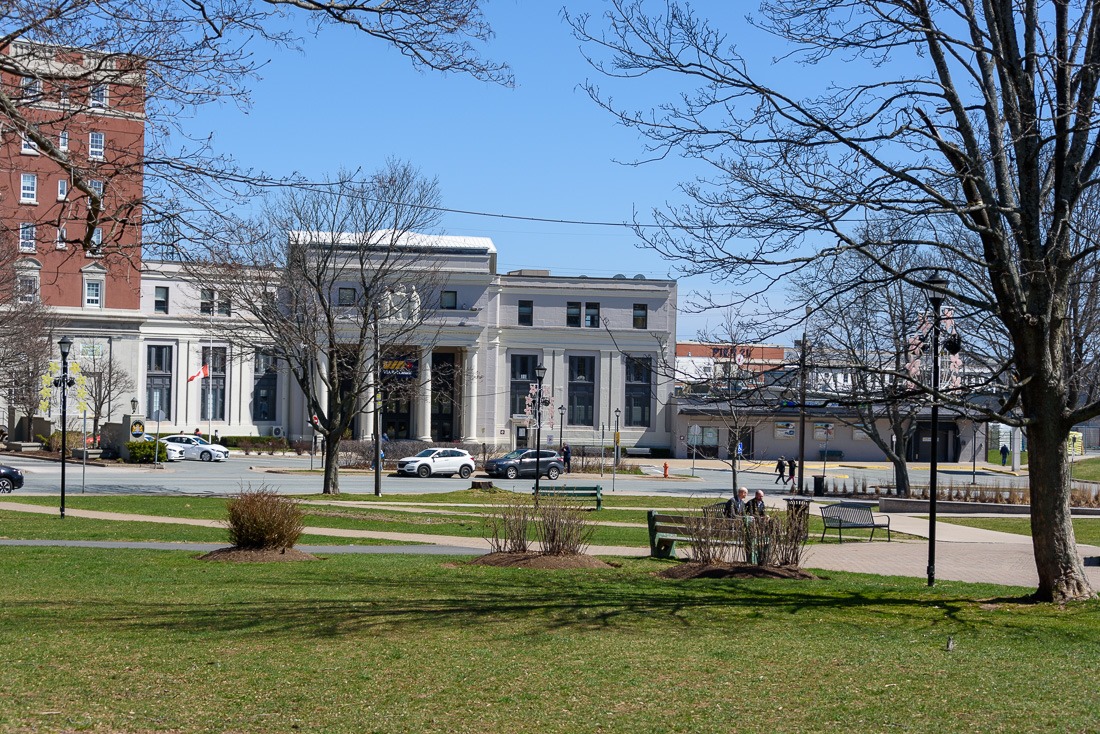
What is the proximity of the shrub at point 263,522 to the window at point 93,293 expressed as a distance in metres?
56.7

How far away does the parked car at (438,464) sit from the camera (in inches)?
2185

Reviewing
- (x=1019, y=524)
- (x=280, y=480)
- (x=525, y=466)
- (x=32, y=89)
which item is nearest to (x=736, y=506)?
(x=32, y=89)

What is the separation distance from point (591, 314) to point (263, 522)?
6631 cm

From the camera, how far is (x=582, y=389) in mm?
82875

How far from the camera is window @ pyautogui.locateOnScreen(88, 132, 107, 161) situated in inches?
398

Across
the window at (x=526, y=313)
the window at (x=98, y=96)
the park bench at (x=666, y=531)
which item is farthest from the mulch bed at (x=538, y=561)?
the window at (x=526, y=313)

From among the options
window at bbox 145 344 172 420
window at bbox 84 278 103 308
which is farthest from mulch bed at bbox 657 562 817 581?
window at bbox 145 344 172 420

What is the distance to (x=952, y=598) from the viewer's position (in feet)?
46.3

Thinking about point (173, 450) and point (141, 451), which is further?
point (173, 450)

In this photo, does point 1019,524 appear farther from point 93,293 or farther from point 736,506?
point 93,293

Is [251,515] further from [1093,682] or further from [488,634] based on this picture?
[1093,682]

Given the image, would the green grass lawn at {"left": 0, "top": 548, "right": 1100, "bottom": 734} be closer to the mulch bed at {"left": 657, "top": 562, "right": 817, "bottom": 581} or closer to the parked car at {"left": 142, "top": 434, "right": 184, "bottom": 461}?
the mulch bed at {"left": 657, "top": 562, "right": 817, "bottom": 581}

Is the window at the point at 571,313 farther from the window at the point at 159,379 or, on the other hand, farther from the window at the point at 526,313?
the window at the point at 159,379

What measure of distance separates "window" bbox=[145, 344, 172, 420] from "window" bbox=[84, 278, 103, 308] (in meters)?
7.91
